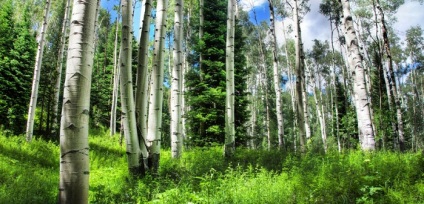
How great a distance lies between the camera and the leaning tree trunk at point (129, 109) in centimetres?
559

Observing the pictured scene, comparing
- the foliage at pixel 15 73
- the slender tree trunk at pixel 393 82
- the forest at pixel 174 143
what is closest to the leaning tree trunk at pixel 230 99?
the forest at pixel 174 143

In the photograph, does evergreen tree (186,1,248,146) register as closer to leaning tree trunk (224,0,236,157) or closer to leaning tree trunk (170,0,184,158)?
leaning tree trunk (224,0,236,157)

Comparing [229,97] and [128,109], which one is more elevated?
[229,97]

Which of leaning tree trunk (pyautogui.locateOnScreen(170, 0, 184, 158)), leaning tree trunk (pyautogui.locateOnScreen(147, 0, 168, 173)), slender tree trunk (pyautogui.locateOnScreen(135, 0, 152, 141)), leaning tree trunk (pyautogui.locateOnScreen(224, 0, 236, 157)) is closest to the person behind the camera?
slender tree trunk (pyautogui.locateOnScreen(135, 0, 152, 141))

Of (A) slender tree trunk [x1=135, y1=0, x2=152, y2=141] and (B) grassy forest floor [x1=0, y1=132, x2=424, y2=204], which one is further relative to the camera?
(A) slender tree trunk [x1=135, y1=0, x2=152, y2=141]

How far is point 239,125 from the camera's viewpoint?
15039mm

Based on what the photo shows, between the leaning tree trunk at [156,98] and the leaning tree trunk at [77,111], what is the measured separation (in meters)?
3.49

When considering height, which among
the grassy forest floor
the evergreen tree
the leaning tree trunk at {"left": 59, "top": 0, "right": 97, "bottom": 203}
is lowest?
the grassy forest floor

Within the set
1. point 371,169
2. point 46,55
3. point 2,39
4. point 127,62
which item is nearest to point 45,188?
point 127,62

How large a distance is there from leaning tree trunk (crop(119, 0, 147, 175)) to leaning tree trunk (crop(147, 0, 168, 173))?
9.3 inches

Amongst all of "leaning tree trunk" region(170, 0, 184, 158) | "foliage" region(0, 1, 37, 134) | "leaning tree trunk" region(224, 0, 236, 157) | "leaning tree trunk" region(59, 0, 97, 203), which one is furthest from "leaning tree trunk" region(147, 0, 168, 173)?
"foliage" region(0, 1, 37, 134)

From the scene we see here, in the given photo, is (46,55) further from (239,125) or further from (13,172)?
(13,172)

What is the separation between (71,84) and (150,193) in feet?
7.87

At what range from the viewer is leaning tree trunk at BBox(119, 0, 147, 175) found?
18.4 feet
